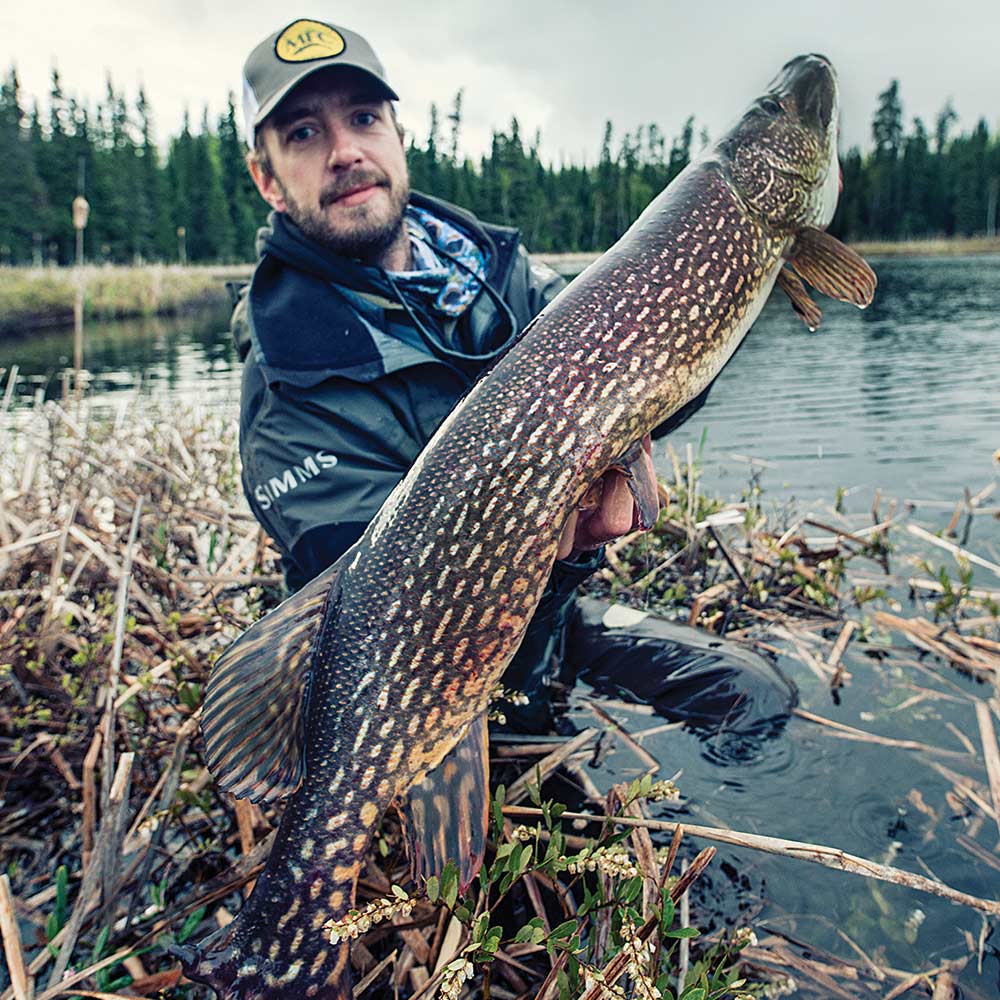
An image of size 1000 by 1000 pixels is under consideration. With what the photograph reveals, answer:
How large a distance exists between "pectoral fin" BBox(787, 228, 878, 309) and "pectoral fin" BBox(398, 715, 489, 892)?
2.00 m

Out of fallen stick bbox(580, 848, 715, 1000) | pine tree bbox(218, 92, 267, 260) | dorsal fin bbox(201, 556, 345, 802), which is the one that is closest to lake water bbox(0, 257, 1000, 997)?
fallen stick bbox(580, 848, 715, 1000)

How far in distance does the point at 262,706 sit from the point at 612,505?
1.11 m

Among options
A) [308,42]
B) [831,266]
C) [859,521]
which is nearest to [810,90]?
[831,266]

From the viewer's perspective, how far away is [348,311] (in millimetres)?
3012

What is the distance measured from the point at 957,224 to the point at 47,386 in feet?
251

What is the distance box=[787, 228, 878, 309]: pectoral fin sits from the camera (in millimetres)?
2584

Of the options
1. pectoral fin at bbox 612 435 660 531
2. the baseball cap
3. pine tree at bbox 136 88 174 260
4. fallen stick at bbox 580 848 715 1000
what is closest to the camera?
fallen stick at bbox 580 848 715 1000

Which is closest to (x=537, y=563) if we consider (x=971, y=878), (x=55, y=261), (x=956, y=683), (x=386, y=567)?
(x=386, y=567)

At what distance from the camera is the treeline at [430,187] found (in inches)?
1987

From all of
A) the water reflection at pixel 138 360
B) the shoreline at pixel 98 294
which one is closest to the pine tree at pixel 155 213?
the shoreline at pixel 98 294

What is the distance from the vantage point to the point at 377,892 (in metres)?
2.14

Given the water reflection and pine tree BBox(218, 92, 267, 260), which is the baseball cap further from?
pine tree BBox(218, 92, 267, 260)

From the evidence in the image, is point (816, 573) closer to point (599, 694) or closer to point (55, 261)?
point (599, 694)

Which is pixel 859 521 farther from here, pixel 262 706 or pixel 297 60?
pixel 262 706
